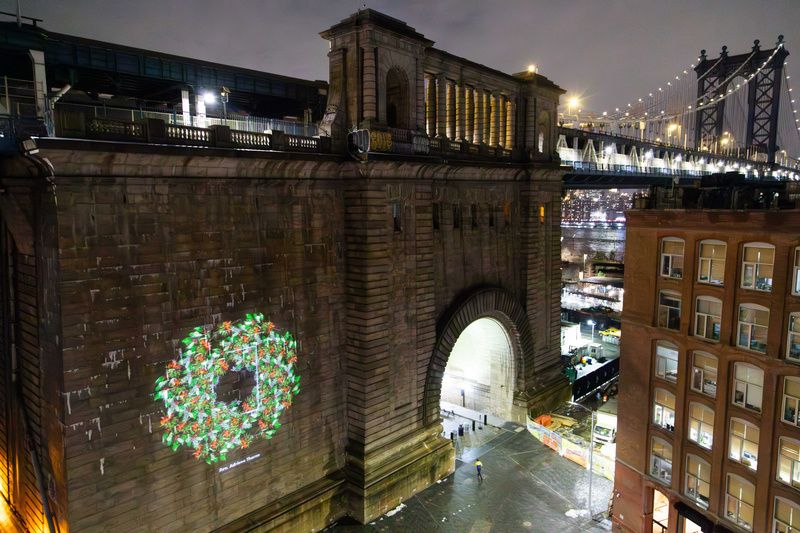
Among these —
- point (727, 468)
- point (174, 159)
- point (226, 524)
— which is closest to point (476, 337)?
point (727, 468)

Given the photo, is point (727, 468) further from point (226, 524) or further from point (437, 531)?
point (226, 524)

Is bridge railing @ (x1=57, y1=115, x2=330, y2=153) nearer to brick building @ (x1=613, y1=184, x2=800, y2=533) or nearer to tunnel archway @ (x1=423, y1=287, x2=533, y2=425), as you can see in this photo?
tunnel archway @ (x1=423, y1=287, x2=533, y2=425)

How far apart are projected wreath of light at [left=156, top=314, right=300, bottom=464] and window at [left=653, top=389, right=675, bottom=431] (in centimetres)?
1489

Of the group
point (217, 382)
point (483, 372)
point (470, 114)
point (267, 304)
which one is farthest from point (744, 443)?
point (470, 114)

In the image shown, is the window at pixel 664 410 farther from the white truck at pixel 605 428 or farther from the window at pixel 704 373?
the white truck at pixel 605 428

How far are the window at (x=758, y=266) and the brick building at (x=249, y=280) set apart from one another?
500 inches

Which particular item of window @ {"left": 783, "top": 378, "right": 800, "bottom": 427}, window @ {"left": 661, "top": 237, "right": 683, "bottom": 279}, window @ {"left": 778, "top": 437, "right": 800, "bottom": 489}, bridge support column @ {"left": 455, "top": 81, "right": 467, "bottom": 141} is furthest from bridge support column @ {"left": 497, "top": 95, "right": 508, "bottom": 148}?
window @ {"left": 778, "top": 437, "right": 800, "bottom": 489}

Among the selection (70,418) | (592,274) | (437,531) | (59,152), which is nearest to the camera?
(59,152)

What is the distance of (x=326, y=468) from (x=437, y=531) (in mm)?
5364

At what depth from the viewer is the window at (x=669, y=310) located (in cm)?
2180

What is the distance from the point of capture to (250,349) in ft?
65.1

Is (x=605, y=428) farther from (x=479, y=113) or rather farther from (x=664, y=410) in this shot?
(x=479, y=113)

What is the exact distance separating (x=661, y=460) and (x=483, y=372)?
1380 centimetres

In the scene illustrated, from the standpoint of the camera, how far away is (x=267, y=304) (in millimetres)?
20344
